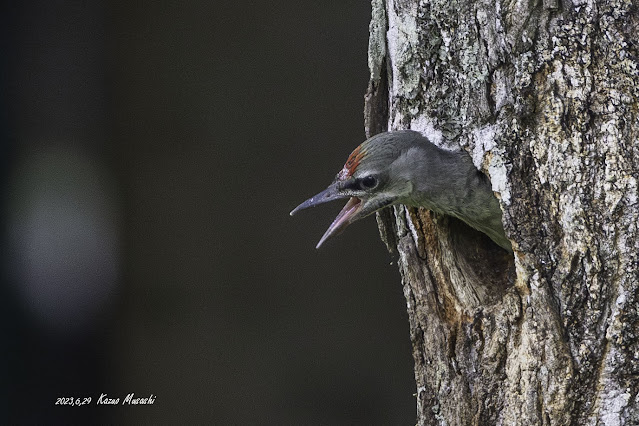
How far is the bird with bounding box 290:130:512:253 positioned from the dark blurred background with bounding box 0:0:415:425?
7.51ft

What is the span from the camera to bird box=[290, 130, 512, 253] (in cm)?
279

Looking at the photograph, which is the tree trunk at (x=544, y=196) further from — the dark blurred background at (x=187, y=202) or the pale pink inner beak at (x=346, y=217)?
the dark blurred background at (x=187, y=202)

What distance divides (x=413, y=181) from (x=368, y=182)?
0.53ft

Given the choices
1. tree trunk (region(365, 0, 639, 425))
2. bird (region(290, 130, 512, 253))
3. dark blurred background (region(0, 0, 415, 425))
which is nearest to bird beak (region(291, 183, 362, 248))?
bird (region(290, 130, 512, 253))

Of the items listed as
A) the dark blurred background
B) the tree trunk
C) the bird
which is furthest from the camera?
the dark blurred background

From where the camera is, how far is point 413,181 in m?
2.84

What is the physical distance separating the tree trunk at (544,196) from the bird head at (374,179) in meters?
0.19

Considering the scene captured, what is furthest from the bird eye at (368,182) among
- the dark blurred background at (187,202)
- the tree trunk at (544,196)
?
the dark blurred background at (187,202)

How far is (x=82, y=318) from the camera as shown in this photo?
→ 5219mm

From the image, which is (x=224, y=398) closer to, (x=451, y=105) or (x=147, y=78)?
(x=147, y=78)

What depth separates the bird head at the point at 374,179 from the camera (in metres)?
2.79

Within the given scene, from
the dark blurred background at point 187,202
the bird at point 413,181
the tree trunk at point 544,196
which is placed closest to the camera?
the tree trunk at point 544,196

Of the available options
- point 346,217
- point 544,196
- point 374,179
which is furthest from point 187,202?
point 544,196

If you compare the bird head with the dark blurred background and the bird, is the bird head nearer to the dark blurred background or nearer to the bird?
the bird
